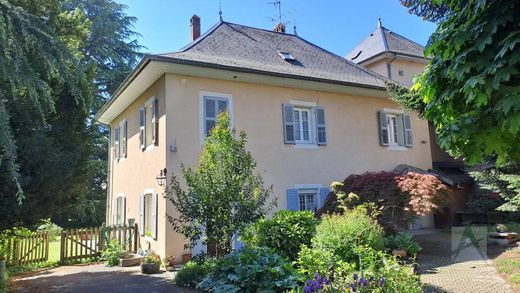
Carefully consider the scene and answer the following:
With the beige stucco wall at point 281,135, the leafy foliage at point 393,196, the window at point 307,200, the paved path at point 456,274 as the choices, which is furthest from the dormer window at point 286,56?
the paved path at point 456,274

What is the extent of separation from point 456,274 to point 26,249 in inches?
503

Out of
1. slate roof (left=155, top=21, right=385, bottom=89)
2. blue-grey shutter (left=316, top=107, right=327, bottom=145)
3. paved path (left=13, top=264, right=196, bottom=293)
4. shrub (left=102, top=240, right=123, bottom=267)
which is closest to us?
paved path (left=13, top=264, right=196, bottom=293)

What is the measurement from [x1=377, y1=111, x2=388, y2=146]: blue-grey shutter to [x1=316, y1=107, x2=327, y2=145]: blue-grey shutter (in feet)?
8.40

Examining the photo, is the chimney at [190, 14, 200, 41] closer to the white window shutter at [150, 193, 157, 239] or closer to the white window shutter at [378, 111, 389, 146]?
the white window shutter at [150, 193, 157, 239]

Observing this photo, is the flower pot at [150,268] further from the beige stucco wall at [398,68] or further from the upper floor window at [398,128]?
the beige stucco wall at [398,68]

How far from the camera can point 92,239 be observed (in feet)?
43.3

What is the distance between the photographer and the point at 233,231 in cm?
772

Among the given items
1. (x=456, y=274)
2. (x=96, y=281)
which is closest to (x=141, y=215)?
(x=96, y=281)

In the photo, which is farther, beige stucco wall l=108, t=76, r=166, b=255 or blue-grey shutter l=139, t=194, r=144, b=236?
blue-grey shutter l=139, t=194, r=144, b=236

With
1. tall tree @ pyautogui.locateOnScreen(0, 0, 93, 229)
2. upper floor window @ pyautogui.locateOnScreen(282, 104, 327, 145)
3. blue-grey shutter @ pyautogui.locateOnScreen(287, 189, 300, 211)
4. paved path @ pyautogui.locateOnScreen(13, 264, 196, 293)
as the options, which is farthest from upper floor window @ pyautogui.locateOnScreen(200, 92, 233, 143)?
paved path @ pyautogui.locateOnScreen(13, 264, 196, 293)

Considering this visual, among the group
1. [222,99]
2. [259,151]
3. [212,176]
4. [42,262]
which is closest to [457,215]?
[259,151]

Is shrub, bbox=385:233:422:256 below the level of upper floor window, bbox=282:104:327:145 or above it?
below

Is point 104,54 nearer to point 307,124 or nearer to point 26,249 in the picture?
point 26,249
